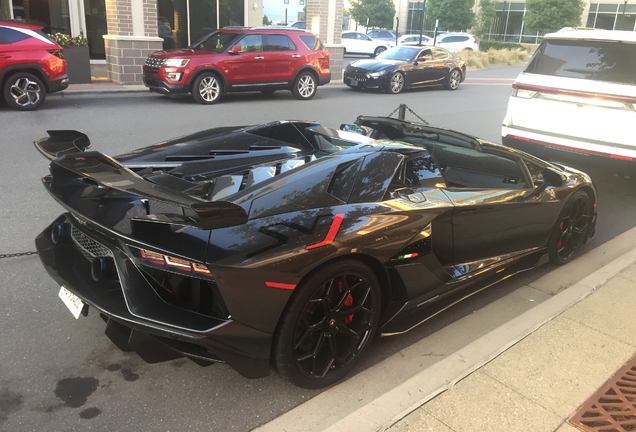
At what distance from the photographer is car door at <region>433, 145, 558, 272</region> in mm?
3947

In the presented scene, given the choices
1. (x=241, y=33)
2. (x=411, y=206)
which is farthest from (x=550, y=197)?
(x=241, y=33)

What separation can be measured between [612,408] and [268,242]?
6.95 feet

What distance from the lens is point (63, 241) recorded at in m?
3.47

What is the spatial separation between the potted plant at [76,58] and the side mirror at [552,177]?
1383 centimetres

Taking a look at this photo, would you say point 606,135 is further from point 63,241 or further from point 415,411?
point 63,241

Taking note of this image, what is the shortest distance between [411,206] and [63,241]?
2.11 metres

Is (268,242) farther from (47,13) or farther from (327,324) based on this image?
(47,13)

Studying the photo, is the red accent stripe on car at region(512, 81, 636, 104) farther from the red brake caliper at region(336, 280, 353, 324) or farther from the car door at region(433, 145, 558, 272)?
the red brake caliper at region(336, 280, 353, 324)

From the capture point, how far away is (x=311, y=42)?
15.7m

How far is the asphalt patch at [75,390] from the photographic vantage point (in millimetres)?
3059

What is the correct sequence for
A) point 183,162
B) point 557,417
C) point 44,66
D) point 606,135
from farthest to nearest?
point 44,66, point 606,135, point 183,162, point 557,417

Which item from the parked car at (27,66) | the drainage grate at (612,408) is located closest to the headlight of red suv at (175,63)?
the parked car at (27,66)

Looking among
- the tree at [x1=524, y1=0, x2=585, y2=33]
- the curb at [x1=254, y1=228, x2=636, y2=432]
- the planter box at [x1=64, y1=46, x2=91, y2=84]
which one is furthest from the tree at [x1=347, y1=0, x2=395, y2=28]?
the curb at [x1=254, y1=228, x2=636, y2=432]

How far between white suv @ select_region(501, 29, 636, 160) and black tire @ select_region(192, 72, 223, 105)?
7.75m
